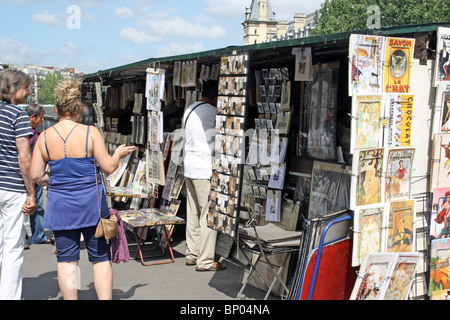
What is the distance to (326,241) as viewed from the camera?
3.23 meters

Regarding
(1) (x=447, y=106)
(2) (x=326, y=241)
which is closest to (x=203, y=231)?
(2) (x=326, y=241)

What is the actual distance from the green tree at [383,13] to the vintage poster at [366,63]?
34.5m

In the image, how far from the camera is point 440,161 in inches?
133

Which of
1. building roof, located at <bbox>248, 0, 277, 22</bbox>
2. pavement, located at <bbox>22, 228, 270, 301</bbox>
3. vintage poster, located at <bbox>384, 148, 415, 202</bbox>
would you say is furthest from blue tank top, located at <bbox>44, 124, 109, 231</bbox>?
building roof, located at <bbox>248, 0, 277, 22</bbox>

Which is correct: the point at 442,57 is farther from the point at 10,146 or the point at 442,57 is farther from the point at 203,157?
the point at 10,146

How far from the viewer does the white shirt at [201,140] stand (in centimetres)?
479

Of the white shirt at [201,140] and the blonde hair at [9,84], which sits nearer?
the blonde hair at [9,84]

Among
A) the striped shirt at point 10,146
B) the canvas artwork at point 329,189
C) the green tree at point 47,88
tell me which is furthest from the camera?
the green tree at point 47,88

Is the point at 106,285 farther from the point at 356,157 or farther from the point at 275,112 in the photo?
the point at 275,112

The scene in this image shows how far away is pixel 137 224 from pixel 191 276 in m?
Answer: 0.78

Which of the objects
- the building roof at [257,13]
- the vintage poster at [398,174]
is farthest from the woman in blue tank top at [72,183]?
the building roof at [257,13]

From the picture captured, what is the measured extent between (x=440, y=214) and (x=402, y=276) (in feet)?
1.84

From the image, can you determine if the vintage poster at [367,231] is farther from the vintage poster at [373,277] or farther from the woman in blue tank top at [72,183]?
the woman in blue tank top at [72,183]

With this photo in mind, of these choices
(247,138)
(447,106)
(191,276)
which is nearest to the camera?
(447,106)
